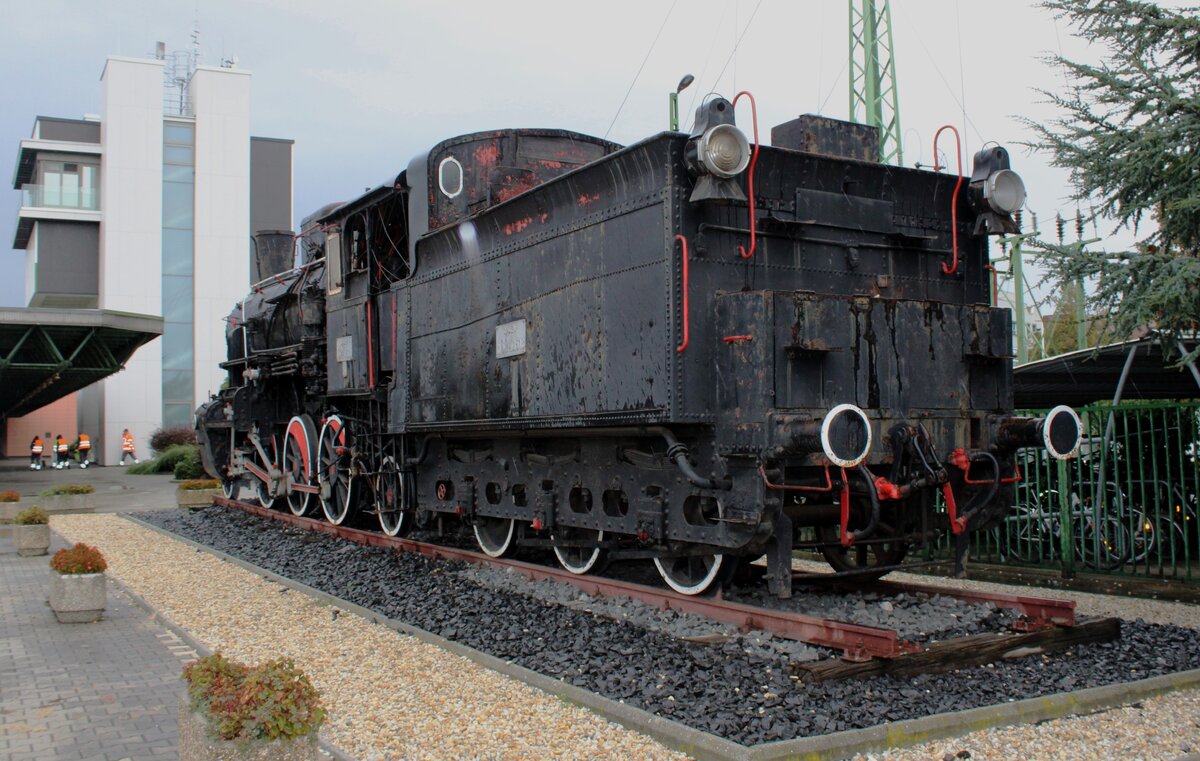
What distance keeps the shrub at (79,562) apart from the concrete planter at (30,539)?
488 cm

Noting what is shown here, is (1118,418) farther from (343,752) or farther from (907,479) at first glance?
(343,752)

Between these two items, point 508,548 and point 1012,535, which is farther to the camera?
point 1012,535

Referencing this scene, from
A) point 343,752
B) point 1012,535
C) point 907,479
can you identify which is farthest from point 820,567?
point 343,752

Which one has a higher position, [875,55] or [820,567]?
[875,55]

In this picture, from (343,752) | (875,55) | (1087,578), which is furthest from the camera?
(875,55)

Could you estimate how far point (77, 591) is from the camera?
323 inches

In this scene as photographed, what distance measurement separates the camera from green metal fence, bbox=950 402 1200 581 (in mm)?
9383

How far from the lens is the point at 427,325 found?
10430 mm

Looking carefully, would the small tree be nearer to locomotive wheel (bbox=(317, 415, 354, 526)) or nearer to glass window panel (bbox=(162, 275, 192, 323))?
locomotive wheel (bbox=(317, 415, 354, 526))

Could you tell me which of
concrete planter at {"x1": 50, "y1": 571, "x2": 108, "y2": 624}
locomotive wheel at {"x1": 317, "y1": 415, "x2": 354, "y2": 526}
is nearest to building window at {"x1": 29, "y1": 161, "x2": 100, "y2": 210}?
locomotive wheel at {"x1": 317, "y1": 415, "x2": 354, "y2": 526}

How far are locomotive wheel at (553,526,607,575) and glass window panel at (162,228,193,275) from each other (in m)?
37.6

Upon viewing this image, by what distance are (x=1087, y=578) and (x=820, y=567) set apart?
257 cm

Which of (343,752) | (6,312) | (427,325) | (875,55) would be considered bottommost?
(343,752)

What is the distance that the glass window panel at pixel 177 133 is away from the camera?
4294cm
